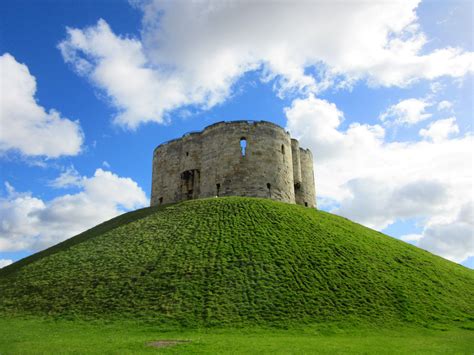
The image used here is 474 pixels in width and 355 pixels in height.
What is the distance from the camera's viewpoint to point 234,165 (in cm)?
3825

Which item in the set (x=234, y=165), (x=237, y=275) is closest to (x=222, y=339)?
(x=237, y=275)

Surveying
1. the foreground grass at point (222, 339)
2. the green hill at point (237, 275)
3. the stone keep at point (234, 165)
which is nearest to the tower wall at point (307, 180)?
the stone keep at point (234, 165)

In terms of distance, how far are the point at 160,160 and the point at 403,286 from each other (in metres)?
30.9

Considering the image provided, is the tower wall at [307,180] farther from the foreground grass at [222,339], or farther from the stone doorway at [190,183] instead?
the foreground grass at [222,339]

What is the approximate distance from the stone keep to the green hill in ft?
19.9

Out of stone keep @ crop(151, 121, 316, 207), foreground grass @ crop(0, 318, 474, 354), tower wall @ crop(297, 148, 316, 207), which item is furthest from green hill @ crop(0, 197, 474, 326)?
tower wall @ crop(297, 148, 316, 207)

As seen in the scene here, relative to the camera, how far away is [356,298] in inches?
843

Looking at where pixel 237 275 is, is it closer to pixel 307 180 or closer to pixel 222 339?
pixel 222 339

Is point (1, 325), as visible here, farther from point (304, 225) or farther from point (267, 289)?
point (304, 225)

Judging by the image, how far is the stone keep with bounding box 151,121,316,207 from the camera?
37906 millimetres

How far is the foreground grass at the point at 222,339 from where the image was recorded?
1470cm

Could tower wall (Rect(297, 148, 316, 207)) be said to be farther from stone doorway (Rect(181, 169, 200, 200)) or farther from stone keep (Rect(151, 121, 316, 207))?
stone doorway (Rect(181, 169, 200, 200))

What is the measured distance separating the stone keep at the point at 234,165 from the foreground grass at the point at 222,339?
2026 cm

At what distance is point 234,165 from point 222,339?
914 inches
